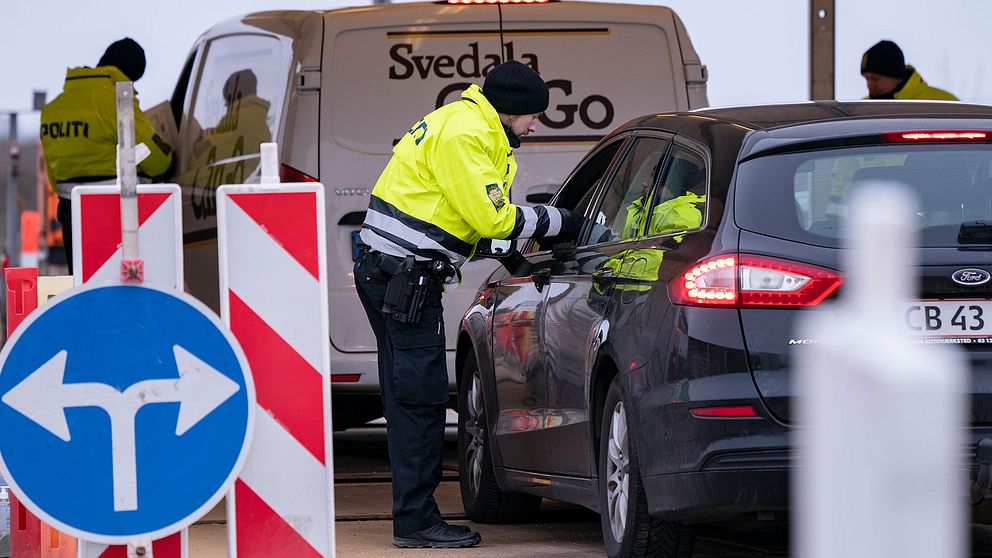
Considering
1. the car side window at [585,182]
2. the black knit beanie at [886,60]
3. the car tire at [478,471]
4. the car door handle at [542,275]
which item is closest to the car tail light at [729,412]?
the car door handle at [542,275]

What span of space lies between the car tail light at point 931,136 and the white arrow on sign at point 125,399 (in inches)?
84.0

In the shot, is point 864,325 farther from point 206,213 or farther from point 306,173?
point 206,213

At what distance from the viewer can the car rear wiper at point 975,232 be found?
476 centimetres

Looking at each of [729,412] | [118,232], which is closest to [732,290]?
[729,412]

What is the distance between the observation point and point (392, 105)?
8391mm

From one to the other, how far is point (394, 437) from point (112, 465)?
2.73m

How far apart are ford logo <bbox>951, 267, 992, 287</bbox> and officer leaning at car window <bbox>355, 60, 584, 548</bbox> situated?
6.06 feet

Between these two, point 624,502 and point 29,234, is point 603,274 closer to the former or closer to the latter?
point 624,502

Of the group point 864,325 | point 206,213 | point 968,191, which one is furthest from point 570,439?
point 864,325

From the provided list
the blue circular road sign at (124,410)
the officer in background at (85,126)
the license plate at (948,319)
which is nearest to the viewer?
the blue circular road sign at (124,410)

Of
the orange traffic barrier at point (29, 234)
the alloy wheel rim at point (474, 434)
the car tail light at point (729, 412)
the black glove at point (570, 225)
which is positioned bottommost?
the orange traffic barrier at point (29, 234)

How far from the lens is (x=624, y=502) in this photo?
5.37 metres

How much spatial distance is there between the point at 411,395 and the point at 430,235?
0.59 meters

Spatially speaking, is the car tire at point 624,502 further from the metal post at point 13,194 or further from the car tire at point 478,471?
the metal post at point 13,194
